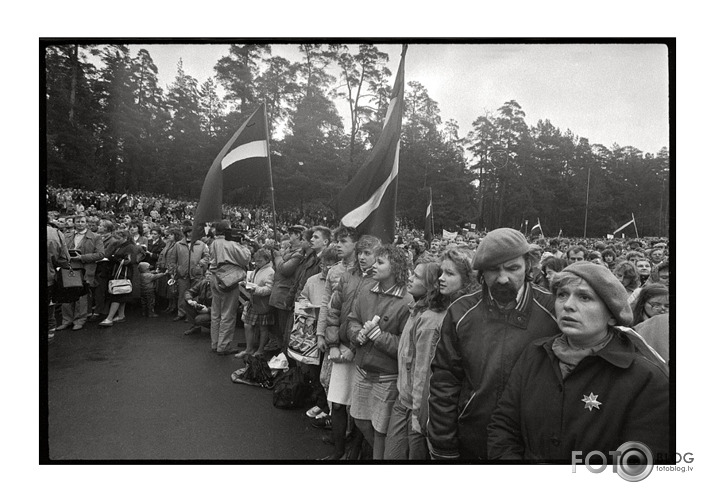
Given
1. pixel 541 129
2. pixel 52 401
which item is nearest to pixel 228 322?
pixel 52 401

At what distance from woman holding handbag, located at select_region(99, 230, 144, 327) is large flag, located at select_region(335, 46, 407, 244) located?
282 centimetres

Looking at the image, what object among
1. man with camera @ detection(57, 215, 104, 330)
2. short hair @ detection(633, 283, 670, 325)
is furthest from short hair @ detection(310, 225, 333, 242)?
short hair @ detection(633, 283, 670, 325)

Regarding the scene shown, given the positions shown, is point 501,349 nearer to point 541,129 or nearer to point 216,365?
point 541,129

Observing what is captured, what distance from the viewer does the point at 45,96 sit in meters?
3.41

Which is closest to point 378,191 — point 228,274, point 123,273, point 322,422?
point 322,422

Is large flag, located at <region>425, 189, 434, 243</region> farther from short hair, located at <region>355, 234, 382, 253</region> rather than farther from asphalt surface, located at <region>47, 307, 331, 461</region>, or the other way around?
asphalt surface, located at <region>47, 307, 331, 461</region>

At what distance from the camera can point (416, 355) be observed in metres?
2.78

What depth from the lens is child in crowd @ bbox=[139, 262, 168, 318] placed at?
5.68m

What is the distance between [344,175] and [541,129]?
1.57 m

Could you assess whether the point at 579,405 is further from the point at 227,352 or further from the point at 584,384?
the point at 227,352

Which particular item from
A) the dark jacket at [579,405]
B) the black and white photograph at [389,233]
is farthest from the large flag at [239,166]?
the dark jacket at [579,405]

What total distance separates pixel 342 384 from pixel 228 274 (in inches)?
87.9

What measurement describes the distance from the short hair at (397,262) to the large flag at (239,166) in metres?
1.47

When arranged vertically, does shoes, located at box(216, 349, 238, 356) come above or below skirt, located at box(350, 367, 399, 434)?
below
